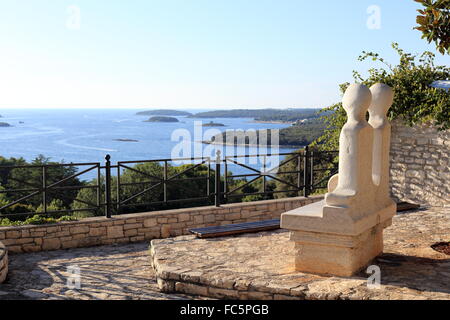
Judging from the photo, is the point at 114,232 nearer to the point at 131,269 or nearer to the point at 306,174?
the point at 131,269

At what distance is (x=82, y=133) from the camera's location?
3287 inches

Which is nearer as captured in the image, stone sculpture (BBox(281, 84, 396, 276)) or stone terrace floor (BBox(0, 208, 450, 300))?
stone sculpture (BBox(281, 84, 396, 276))

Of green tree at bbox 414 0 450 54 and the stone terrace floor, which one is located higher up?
green tree at bbox 414 0 450 54

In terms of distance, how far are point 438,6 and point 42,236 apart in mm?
6275

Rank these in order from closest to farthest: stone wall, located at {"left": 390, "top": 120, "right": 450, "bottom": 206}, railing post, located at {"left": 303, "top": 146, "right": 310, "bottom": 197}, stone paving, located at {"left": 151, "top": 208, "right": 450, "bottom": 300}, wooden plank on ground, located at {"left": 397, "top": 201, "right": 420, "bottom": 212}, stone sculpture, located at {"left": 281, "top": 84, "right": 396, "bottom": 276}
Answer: stone paving, located at {"left": 151, "top": 208, "right": 450, "bottom": 300} < stone sculpture, located at {"left": 281, "top": 84, "right": 396, "bottom": 276} < wooden plank on ground, located at {"left": 397, "top": 201, "right": 420, "bottom": 212} < stone wall, located at {"left": 390, "top": 120, "right": 450, "bottom": 206} < railing post, located at {"left": 303, "top": 146, "right": 310, "bottom": 197}

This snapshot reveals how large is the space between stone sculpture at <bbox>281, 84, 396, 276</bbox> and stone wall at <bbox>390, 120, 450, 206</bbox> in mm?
4548

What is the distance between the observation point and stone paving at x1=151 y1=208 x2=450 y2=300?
457 centimetres

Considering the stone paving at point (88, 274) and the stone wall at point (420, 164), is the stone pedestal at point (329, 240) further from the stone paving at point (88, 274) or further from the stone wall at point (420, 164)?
the stone wall at point (420, 164)

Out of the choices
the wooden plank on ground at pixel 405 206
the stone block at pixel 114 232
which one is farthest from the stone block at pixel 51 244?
the wooden plank on ground at pixel 405 206

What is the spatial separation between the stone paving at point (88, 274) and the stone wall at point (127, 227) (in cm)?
18

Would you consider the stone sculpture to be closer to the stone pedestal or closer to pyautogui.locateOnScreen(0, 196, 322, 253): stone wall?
the stone pedestal

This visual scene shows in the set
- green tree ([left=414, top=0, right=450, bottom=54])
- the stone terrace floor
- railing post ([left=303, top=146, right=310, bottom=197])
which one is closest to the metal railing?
railing post ([left=303, top=146, right=310, bottom=197])

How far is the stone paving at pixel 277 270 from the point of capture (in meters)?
4.57
